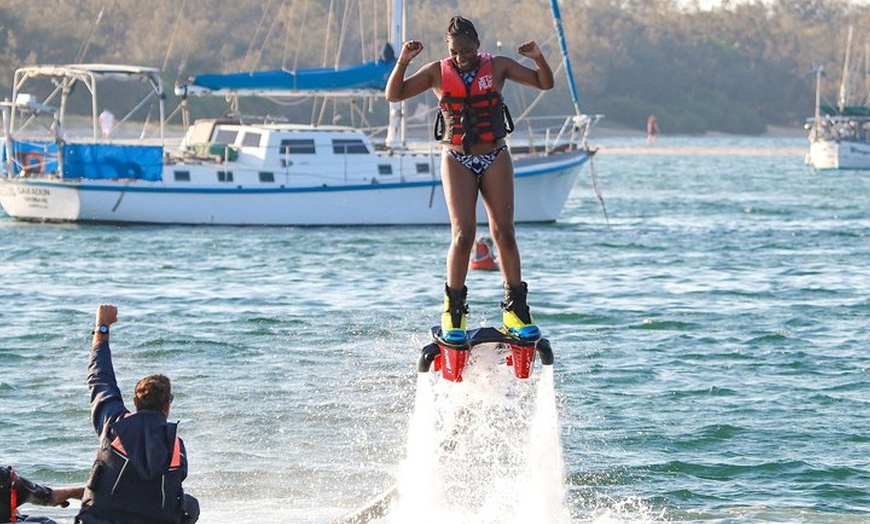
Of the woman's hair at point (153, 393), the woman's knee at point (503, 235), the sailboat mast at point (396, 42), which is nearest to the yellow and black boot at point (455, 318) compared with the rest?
the woman's knee at point (503, 235)

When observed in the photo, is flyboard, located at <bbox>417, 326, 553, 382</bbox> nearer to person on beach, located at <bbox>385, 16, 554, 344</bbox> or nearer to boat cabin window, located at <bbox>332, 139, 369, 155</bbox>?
person on beach, located at <bbox>385, 16, 554, 344</bbox>

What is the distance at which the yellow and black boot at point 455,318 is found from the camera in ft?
42.9

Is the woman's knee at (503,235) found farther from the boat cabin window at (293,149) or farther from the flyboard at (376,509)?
the boat cabin window at (293,149)

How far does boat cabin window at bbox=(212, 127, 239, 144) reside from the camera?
151 ft

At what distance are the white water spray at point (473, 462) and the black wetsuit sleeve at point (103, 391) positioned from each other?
346 centimetres

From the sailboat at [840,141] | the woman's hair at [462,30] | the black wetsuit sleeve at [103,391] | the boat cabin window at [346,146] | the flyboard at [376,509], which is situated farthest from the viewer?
the sailboat at [840,141]

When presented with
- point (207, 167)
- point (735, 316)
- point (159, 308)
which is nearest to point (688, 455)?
point (735, 316)

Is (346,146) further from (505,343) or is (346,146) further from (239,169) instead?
(505,343)

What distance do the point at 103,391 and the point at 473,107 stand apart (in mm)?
3598

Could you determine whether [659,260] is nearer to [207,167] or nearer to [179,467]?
[207,167]

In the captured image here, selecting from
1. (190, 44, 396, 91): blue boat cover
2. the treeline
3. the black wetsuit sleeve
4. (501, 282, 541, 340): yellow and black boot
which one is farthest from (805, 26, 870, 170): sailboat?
the black wetsuit sleeve

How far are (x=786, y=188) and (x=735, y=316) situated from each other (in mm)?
46496

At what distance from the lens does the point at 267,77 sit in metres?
47.8

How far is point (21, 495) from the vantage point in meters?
10.9
